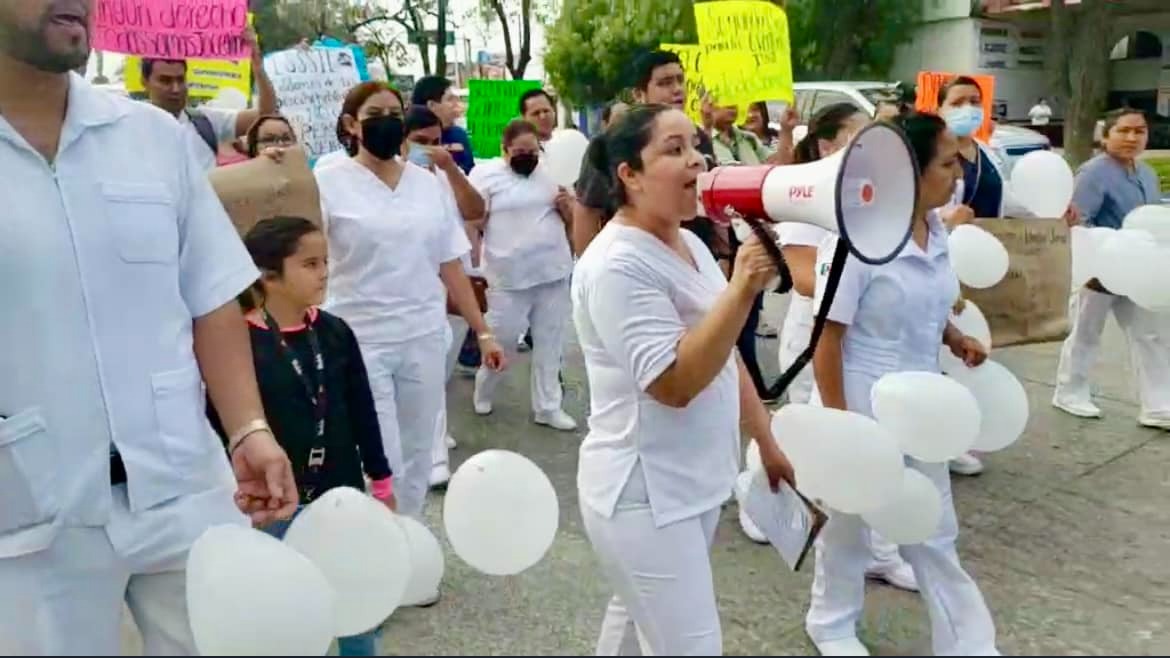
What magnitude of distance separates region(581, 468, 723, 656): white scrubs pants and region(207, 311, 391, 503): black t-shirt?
0.91 meters

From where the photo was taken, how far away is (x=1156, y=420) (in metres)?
5.96

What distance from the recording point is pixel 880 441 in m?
2.95

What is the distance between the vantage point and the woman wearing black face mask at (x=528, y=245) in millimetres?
6363

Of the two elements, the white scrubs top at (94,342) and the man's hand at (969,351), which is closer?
the white scrubs top at (94,342)

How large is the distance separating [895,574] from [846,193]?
2.12 m

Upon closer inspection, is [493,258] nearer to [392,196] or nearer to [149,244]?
[392,196]

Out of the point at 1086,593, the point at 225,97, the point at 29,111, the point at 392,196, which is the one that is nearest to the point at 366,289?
the point at 392,196

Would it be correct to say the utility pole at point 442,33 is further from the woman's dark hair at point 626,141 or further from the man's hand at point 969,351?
the woman's dark hair at point 626,141

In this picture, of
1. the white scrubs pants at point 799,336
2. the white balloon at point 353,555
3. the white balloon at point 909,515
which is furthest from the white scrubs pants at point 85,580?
the white scrubs pants at point 799,336

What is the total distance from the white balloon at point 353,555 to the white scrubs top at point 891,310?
65.9 inches

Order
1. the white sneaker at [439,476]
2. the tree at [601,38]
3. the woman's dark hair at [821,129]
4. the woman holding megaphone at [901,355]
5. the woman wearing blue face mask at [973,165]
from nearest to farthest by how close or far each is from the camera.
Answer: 1. the woman holding megaphone at [901,355]
2. the woman's dark hair at [821,129]
3. the white sneaker at [439,476]
4. the woman wearing blue face mask at [973,165]
5. the tree at [601,38]

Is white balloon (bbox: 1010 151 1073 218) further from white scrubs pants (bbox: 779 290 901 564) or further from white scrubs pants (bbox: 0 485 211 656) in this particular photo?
white scrubs pants (bbox: 0 485 211 656)

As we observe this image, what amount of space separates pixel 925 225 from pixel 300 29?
33637 millimetres

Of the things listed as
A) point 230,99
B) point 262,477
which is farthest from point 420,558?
point 230,99
